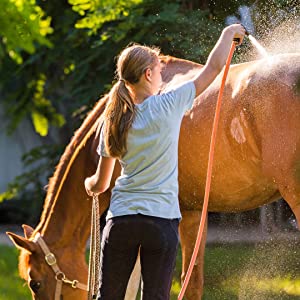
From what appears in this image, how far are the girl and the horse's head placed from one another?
158 centimetres

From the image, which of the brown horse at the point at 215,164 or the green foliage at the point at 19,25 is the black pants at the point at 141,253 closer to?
the brown horse at the point at 215,164

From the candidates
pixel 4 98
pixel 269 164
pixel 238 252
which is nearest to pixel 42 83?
pixel 4 98

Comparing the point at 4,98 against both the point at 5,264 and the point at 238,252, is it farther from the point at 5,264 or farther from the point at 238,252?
the point at 238,252

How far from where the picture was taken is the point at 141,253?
4.88 m

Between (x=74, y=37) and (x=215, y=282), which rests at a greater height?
(x=74, y=37)

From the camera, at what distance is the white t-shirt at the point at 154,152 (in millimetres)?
4816

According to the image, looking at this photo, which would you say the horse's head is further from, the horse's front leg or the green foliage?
the green foliage

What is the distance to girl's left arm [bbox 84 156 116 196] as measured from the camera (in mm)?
5030

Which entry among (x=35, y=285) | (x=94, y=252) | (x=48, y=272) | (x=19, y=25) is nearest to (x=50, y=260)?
(x=48, y=272)

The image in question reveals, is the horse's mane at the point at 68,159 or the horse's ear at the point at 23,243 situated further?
the horse's mane at the point at 68,159

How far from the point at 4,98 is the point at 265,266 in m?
8.31

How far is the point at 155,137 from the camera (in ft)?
15.8

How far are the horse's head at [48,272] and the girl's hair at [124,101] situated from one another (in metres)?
1.75

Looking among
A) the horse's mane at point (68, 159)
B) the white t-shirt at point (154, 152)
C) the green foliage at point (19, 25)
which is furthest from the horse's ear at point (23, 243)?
the green foliage at point (19, 25)
